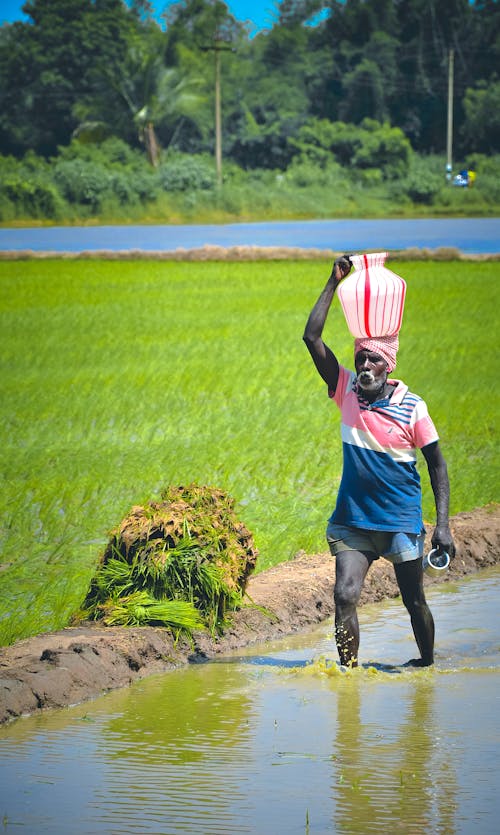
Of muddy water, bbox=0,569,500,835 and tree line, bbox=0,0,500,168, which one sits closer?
muddy water, bbox=0,569,500,835

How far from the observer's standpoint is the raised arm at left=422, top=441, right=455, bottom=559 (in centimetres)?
449

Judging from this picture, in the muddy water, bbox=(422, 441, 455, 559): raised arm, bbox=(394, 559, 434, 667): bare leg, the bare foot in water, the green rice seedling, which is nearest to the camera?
the muddy water

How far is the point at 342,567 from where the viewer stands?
4574 millimetres

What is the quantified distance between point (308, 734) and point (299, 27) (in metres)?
59.9

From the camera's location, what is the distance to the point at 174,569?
5172 millimetres

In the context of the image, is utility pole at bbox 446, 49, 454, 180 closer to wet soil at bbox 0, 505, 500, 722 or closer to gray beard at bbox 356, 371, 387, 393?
wet soil at bbox 0, 505, 500, 722

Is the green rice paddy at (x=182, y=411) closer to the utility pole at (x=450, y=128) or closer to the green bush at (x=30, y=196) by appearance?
the green bush at (x=30, y=196)

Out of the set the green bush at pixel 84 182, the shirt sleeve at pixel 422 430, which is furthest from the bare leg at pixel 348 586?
the green bush at pixel 84 182

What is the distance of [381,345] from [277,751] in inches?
52.6

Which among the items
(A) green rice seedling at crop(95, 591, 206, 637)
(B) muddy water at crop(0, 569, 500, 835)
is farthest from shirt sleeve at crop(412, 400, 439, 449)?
(A) green rice seedling at crop(95, 591, 206, 637)

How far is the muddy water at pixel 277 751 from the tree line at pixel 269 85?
4367cm

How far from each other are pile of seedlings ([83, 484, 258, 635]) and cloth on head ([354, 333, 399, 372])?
3.52 ft

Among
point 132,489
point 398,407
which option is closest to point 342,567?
point 398,407

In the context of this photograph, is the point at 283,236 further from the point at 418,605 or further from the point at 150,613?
the point at 418,605
